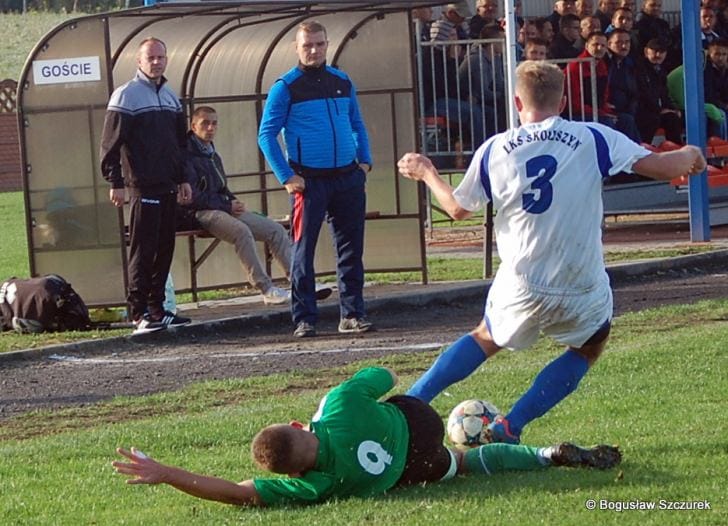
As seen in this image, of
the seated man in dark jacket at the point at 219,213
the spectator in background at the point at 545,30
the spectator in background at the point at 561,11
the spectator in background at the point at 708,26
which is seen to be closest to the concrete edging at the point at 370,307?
the seated man in dark jacket at the point at 219,213

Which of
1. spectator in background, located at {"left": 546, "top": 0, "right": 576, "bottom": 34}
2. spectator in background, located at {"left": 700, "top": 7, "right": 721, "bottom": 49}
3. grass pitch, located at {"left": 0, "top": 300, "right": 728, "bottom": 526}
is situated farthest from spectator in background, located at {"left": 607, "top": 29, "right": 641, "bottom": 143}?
grass pitch, located at {"left": 0, "top": 300, "right": 728, "bottom": 526}

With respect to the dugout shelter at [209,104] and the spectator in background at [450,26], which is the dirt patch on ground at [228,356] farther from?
the spectator in background at [450,26]

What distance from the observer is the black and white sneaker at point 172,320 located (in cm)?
1243

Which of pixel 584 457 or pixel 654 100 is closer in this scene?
pixel 584 457

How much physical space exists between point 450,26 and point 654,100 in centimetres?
281

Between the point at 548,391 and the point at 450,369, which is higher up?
the point at 450,369

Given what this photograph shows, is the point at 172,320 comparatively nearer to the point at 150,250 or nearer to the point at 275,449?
the point at 150,250

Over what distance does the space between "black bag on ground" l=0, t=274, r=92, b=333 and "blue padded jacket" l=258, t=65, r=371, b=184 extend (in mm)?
2299

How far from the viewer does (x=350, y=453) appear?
6.18 metres

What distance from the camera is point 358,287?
12.0 meters

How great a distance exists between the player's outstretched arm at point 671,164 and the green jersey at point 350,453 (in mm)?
1581

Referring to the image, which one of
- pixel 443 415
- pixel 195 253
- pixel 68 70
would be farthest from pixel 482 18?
pixel 443 415

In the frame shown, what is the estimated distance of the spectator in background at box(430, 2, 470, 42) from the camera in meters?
18.1

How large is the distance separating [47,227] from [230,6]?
257cm
